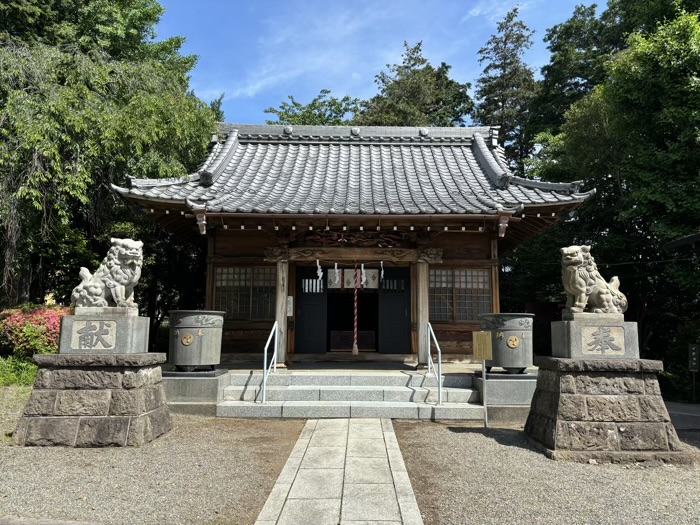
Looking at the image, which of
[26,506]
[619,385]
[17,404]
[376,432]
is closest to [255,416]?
[376,432]

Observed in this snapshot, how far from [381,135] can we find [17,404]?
35.0 ft

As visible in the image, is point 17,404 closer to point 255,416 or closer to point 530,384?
point 255,416

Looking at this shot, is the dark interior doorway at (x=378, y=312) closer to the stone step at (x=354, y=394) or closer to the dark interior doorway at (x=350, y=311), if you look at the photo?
the stone step at (x=354, y=394)

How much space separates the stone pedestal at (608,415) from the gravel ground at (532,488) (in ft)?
0.56

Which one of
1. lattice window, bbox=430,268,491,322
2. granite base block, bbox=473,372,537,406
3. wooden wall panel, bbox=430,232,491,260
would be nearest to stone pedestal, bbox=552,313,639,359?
granite base block, bbox=473,372,537,406

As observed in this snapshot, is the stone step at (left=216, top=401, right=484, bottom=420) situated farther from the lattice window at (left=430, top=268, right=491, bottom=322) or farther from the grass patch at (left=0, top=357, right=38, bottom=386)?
the grass patch at (left=0, top=357, right=38, bottom=386)

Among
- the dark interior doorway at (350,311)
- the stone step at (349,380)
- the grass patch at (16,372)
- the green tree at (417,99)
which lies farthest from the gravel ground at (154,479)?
the green tree at (417,99)

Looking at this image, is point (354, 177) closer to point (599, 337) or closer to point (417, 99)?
point (599, 337)

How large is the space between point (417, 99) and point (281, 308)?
Result: 22.4 m

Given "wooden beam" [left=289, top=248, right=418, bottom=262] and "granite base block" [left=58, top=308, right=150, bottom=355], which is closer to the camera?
"granite base block" [left=58, top=308, right=150, bottom=355]

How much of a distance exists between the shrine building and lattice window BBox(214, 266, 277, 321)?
2 centimetres

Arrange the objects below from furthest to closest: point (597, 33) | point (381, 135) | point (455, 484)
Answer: point (597, 33), point (381, 135), point (455, 484)

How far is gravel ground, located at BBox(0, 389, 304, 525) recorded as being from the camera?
3645mm

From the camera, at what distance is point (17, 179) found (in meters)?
9.12
